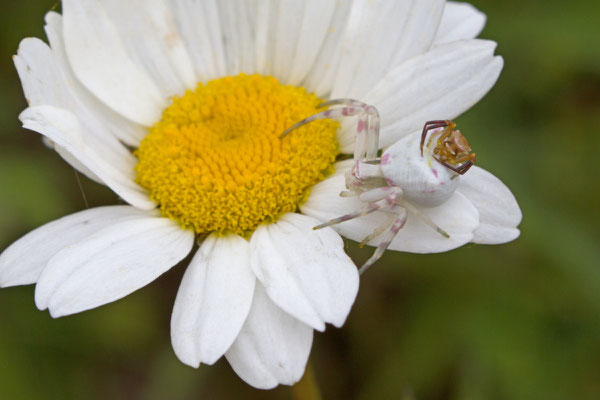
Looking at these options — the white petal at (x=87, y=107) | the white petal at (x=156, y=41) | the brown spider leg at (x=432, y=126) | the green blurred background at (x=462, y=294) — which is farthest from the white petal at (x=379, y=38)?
the green blurred background at (x=462, y=294)

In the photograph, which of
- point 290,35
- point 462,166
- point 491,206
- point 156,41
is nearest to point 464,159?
point 462,166

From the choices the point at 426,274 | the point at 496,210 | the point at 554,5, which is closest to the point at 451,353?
the point at 426,274

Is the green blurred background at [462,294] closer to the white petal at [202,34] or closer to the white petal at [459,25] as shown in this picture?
the white petal at [459,25]

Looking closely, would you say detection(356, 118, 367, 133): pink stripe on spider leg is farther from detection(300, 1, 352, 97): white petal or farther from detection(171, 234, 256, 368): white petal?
detection(171, 234, 256, 368): white petal

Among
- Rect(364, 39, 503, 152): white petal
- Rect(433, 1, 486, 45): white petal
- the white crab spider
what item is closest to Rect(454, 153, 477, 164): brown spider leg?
the white crab spider

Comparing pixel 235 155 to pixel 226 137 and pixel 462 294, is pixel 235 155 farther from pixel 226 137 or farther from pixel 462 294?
pixel 462 294
